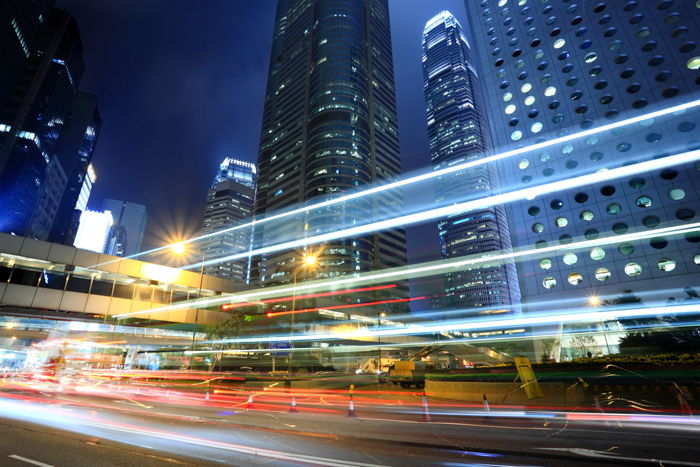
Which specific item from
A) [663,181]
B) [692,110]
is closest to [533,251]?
[663,181]

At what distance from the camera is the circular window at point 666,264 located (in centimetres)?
3969

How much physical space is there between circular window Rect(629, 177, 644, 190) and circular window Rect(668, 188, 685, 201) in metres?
2.94

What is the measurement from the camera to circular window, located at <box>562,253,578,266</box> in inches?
1785

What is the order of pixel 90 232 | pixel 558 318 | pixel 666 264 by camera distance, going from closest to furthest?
1. pixel 666 264
2. pixel 558 318
3. pixel 90 232

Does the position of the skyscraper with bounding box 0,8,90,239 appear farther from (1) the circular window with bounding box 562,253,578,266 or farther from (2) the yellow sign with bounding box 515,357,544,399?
(1) the circular window with bounding box 562,253,578,266

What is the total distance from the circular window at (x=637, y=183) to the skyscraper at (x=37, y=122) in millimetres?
144650

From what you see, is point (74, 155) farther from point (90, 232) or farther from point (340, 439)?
point (340, 439)

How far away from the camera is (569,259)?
4569 cm

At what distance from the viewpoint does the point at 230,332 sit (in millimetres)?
38500

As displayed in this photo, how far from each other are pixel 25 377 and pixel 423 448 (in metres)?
50.6

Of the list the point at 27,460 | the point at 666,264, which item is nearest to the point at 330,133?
the point at 666,264

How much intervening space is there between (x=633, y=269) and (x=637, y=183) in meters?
11.1

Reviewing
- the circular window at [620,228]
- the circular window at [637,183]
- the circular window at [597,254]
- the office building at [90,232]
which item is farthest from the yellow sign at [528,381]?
the office building at [90,232]

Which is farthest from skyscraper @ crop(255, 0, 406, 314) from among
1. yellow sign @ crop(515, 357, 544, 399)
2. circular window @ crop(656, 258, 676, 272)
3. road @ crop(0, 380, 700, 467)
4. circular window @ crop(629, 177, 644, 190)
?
road @ crop(0, 380, 700, 467)
